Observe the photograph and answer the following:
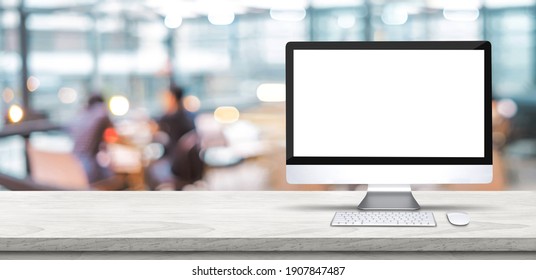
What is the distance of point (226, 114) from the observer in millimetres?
5449

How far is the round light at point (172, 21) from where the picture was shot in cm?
543

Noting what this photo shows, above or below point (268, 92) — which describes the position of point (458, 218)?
below

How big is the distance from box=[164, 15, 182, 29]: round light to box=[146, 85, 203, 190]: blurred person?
0.43 metres

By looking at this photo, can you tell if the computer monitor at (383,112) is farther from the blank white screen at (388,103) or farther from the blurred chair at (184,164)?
the blurred chair at (184,164)

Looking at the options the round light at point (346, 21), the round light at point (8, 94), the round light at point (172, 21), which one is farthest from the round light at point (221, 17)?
the round light at point (8, 94)

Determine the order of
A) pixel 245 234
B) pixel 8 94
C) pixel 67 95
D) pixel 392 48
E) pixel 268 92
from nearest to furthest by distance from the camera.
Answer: pixel 245 234 < pixel 392 48 < pixel 268 92 < pixel 67 95 < pixel 8 94

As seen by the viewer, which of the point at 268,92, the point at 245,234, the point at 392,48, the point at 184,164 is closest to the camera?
the point at 245,234

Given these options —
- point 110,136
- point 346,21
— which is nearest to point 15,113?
point 110,136

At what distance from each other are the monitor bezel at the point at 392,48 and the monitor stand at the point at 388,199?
0.27 feet

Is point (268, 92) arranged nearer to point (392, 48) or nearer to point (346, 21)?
point (346, 21)

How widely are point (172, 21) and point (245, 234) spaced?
3.96 m
